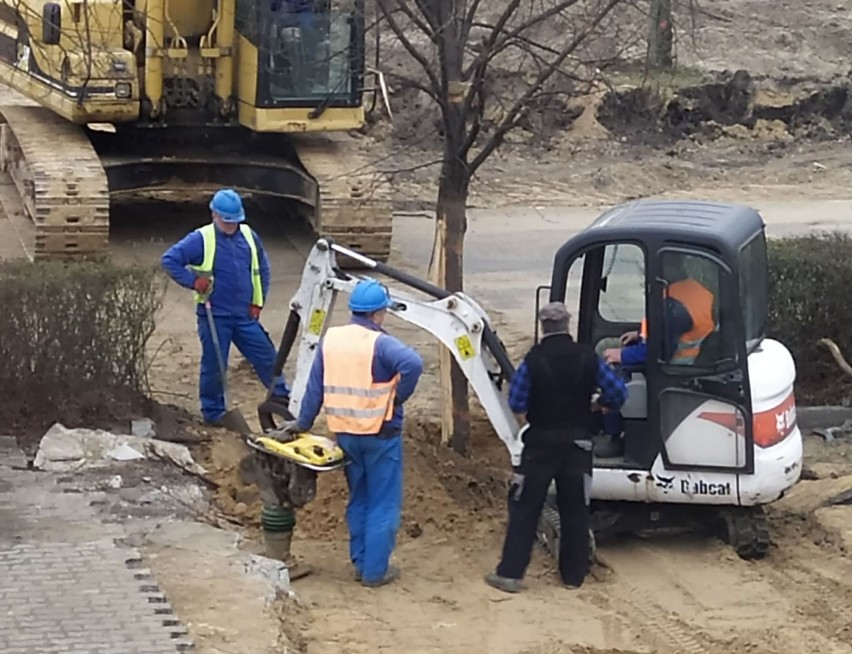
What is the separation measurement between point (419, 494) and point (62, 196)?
730 centimetres

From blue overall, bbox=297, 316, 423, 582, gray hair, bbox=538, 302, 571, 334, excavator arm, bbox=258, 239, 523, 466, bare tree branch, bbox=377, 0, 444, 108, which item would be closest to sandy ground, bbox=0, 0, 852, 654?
blue overall, bbox=297, 316, 423, 582

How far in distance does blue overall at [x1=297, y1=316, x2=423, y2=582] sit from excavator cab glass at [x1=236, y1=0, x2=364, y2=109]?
26.7ft

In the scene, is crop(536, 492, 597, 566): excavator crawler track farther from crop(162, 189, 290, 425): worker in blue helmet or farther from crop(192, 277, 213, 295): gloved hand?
crop(192, 277, 213, 295): gloved hand

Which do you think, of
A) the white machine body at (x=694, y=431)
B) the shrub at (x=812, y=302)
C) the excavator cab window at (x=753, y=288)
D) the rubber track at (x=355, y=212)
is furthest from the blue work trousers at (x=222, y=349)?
the rubber track at (x=355, y=212)

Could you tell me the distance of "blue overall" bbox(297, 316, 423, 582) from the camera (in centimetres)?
870

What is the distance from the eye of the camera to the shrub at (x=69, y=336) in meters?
10.7

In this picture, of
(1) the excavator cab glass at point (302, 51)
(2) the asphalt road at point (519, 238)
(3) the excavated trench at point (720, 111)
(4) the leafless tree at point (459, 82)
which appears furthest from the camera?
(3) the excavated trench at point (720, 111)

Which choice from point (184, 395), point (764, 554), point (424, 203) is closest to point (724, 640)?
point (764, 554)

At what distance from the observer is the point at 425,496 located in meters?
10.5

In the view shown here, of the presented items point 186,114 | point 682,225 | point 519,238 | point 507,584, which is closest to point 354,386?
point 507,584

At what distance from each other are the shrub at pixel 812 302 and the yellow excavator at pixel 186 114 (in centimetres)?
521

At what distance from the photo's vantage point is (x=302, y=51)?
57.1 feet

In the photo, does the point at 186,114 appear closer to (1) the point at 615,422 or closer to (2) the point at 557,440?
(1) the point at 615,422

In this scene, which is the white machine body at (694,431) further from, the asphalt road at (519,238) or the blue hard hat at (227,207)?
the asphalt road at (519,238)
